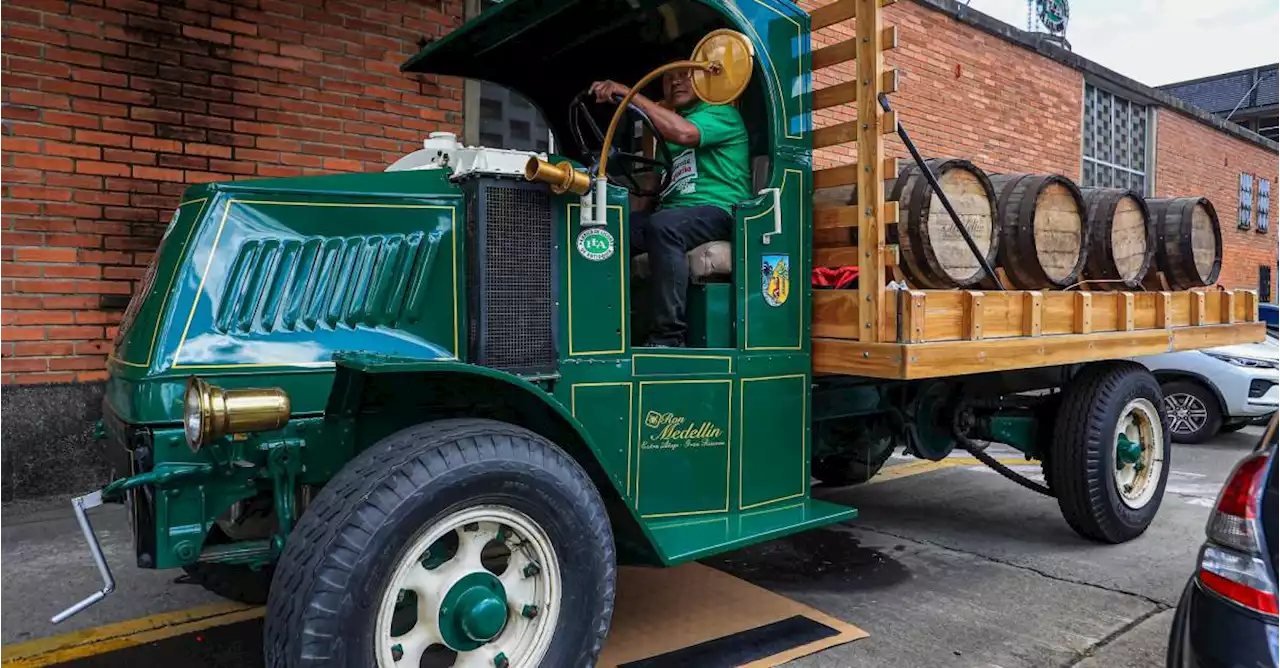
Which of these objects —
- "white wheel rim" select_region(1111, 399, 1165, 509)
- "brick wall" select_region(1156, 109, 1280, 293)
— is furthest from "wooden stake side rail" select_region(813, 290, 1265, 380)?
"brick wall" select_region(1156, 109, 1280, 293)

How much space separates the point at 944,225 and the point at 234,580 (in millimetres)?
3373

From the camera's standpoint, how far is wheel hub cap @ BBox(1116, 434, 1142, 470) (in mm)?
4766

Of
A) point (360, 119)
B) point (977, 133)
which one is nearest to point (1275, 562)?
point (360, 119)

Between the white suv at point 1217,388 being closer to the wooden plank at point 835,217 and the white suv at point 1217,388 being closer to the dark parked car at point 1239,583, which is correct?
the wooden plank at point 835,217

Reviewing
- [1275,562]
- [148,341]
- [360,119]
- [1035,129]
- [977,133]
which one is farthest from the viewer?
[1035,129]

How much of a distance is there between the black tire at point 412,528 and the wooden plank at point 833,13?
222 centimetres

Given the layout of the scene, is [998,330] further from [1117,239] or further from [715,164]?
[715,164]

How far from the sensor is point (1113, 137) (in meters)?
14.4

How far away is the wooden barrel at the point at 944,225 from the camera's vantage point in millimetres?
3914

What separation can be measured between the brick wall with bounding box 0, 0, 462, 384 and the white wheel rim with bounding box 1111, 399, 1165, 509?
522cm

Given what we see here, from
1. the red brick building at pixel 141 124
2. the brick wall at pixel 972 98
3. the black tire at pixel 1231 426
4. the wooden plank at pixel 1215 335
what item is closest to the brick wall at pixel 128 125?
the red brick building at pixel 141 124

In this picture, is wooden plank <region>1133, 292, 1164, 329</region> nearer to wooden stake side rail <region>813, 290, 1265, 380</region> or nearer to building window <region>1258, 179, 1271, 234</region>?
wooden stake side rail <region>813, 290, 1265, 380</region>

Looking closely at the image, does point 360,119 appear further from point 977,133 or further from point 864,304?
point 977,133

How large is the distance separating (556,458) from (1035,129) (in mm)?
11929
